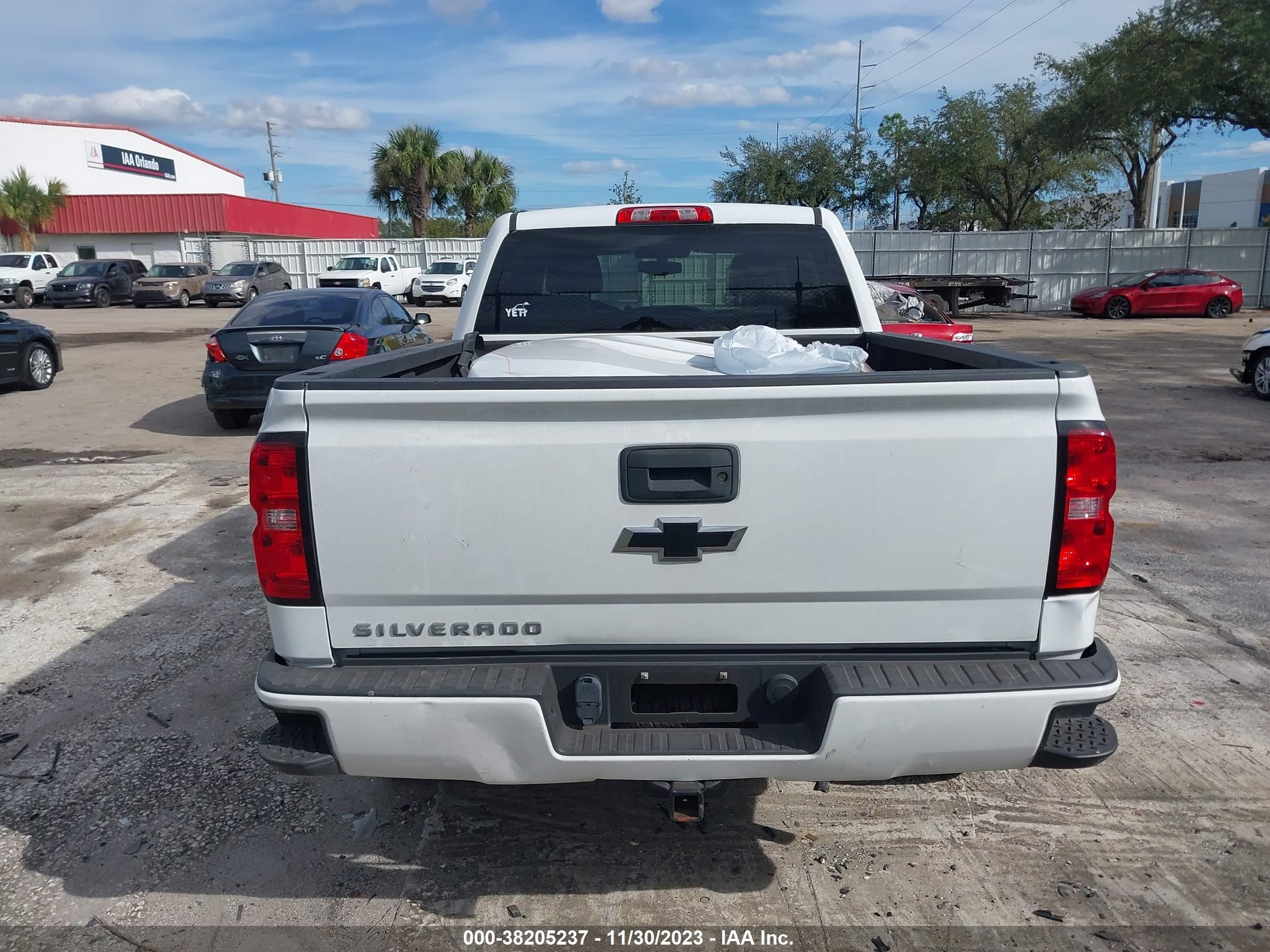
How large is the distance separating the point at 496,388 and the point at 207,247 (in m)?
51.0

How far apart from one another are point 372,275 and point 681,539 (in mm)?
34194

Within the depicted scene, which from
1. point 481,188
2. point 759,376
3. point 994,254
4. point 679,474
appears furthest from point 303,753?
point 481,188

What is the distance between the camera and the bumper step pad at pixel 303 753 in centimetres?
257

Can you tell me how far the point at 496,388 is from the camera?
246cm

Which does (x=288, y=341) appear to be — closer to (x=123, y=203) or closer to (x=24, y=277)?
(x=24, y=277)

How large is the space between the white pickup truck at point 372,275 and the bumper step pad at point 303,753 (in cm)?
3187

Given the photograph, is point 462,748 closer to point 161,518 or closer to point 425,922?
point 425,922

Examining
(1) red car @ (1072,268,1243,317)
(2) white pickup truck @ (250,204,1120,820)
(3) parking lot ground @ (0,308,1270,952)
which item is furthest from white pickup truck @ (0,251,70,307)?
(2) white pickup truck @ (250,204,1120,820)

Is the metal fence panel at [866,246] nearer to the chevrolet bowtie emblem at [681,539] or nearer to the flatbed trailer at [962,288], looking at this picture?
the flatbed trailer at [962,288]

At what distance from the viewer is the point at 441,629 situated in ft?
8.50

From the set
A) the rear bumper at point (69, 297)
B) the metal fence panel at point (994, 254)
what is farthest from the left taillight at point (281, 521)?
the rear bumper at point (69, 297)

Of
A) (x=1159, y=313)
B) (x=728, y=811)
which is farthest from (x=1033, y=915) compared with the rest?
(x=1159, y=313)

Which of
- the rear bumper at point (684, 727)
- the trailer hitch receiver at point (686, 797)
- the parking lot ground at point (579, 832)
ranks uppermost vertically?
the rear bumper at point (684, 727)

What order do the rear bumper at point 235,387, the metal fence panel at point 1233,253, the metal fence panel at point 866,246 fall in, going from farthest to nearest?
the metal fence panel at point 866,246
the metal fence panel at point 1233,253
the rear bumper at point 235,387
